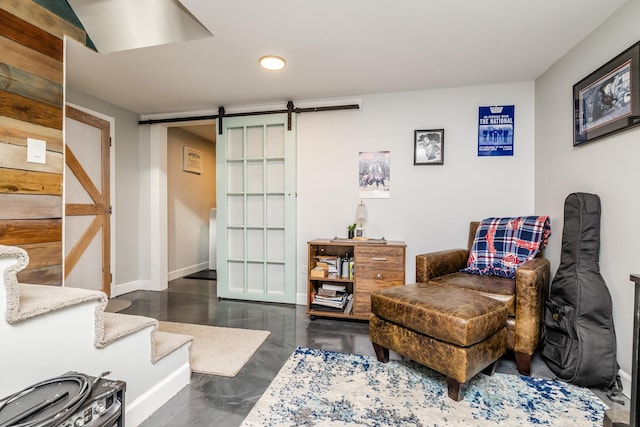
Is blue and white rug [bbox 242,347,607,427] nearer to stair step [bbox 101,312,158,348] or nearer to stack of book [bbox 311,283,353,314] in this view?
stair step [bbox 101,312,158,348]

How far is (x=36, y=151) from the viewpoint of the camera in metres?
1.84

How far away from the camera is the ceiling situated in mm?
1736

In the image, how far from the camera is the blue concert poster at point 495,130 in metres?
2.72

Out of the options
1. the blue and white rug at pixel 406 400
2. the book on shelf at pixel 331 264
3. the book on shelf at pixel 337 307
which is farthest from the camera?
the book on shelf at pixel 331 264

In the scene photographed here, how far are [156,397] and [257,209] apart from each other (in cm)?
217

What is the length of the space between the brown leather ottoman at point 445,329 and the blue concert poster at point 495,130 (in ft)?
5.27

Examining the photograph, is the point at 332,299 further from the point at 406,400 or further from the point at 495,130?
the point at 495,130

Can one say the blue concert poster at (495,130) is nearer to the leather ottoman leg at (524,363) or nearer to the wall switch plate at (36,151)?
the leather ottoman leg at (524,363)

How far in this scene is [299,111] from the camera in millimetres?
3139

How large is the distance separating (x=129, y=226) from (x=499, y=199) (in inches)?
166

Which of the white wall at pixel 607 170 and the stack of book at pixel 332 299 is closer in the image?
the white wall at pixel 607 170

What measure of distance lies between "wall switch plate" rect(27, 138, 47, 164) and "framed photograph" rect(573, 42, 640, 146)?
3.55 meters

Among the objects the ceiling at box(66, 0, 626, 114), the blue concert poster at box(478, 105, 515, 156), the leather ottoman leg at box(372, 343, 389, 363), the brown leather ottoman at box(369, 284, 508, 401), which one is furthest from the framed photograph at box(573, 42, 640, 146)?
the leather ottoman leg at box(372, 343, 389, 363)

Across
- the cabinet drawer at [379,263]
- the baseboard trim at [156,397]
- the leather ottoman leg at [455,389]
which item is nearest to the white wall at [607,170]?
the leather ottoman leg at [455,389]
